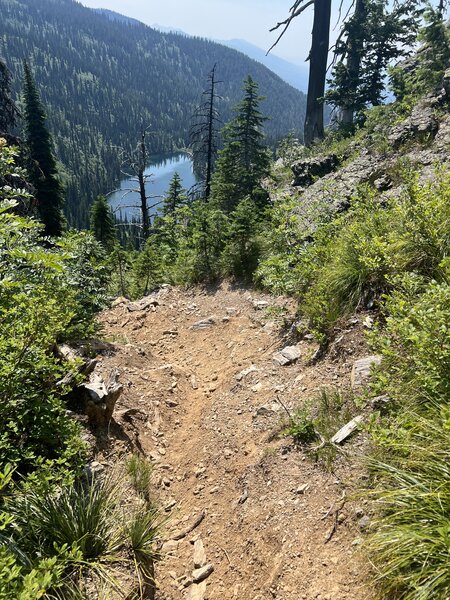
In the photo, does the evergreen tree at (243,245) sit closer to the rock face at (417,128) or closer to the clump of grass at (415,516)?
the rock face at (417,128)

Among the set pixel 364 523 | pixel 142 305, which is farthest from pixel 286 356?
pixel 142 305

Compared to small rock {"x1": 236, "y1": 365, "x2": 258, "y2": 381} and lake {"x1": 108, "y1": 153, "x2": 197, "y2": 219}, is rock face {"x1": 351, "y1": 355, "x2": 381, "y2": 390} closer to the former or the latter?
small rock {"x1": 236, "y1": 365, "x2": 258, "y2": 381}

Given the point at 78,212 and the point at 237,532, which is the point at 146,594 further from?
the point at 78,212

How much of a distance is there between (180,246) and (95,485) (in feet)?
31.0

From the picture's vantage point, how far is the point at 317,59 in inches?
579

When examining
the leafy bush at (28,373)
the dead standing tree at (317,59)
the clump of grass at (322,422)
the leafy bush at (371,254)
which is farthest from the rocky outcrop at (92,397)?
the dead standing tree at (317,59)

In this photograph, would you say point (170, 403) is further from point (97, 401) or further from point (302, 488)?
point (302, 488)

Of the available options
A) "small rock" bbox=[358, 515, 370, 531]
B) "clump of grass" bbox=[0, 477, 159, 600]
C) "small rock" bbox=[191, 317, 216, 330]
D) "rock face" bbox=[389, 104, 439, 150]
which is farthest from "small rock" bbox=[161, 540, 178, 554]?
"rock face" bbox=[389, 104, 439, 150]

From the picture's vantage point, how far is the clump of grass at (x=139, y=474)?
3.90 m

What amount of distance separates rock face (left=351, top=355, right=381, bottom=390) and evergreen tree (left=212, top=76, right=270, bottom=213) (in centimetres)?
1002

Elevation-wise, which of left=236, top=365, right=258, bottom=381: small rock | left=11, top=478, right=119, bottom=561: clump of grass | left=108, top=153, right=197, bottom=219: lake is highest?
left=11, top=478, right=119, bottom=561: clump of grass

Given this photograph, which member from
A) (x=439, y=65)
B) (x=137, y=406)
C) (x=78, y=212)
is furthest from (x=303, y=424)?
(x=78, y=212)

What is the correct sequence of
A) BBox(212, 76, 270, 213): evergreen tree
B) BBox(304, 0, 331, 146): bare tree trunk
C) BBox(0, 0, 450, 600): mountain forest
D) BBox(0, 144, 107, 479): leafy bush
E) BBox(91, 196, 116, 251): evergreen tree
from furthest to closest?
1. BBox(91, 196, 116, 251): evergreen tree
2. BBox(304, 0, 331, 146): bare tree trunk
3. BBox(212, 76, 270, 213): evergreen tree
4. BBox(0, 144, 107, 479): leafy bush
5. BBox(0, 0, 450, 600): mountain forest

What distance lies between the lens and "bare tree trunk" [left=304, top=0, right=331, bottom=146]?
14188mm
